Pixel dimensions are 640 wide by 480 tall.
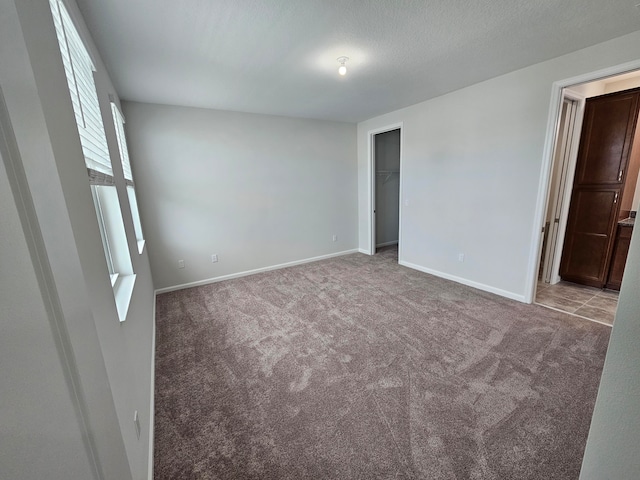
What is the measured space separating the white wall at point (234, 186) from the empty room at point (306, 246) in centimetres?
3

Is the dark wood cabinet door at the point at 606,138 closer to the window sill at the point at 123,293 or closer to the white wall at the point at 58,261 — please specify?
the white wall at the point at 58,261

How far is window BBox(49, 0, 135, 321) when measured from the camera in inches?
46.4

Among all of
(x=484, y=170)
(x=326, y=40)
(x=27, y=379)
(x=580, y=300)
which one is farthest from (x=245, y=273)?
(x=580, y=300)

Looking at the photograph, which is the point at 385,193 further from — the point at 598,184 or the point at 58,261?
the point at 58,261

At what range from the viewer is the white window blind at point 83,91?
3.74 ft

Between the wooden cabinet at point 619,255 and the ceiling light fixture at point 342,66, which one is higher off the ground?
the ceiling light fixture at point 342,66

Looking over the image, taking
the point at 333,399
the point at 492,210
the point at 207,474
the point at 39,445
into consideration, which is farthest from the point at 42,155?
the point at 492,210

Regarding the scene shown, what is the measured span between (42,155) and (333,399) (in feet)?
5.90

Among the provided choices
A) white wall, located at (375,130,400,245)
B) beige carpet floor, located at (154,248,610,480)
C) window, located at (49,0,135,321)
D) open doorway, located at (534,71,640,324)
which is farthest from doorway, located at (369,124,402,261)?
window, located at (49,0,135,321)

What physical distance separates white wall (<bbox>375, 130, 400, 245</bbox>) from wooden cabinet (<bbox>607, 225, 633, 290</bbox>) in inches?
131

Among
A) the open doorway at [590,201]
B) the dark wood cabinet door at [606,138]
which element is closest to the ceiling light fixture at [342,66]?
the open doorway at [590,201]

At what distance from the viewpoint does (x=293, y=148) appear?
13.8 feet

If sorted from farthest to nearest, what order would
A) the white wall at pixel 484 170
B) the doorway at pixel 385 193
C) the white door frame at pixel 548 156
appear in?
the doorway at pixel 385 193, the white wall at pixel 484 170, the white door frame at pixel 548 156

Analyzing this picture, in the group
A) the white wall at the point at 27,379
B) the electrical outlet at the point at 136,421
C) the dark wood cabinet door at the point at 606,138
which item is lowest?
the electrical outlet at the point at 136,421
